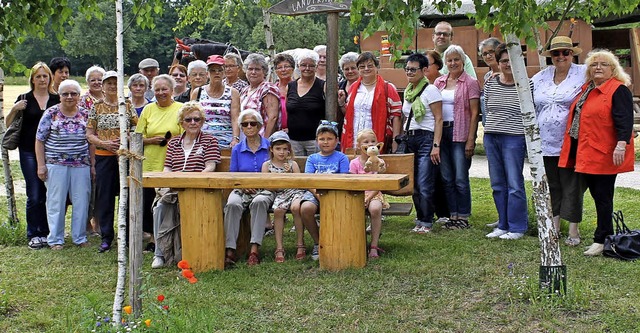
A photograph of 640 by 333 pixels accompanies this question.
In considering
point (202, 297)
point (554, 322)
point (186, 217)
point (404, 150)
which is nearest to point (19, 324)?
point (202, 297)

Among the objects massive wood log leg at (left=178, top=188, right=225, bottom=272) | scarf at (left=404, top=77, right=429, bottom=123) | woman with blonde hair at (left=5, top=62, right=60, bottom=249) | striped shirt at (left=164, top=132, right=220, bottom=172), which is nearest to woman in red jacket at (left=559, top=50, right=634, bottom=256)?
scarf at (left=404, top=77, right=429, bottom=123)

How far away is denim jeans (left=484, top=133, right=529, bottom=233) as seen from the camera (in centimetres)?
702

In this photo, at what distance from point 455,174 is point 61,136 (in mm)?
3656

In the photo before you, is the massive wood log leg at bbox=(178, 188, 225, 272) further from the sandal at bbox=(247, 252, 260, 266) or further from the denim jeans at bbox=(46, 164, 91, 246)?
the denim jeans at bbox=(46, 164, 91, 246)

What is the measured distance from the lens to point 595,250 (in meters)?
6.32

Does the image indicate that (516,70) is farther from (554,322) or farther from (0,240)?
(0,240)

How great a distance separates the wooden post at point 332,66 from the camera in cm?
712

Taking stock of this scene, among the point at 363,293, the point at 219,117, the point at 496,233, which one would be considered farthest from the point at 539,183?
the point at 219,117

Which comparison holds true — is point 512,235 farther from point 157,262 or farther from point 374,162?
point 157,262

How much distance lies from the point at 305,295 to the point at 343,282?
1.23 ft

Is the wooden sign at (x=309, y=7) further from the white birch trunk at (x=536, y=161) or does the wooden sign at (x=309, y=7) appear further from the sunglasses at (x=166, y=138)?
the white birch trunk at (x=536, y=161)

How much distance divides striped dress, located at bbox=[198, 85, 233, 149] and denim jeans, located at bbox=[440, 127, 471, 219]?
1998 mm

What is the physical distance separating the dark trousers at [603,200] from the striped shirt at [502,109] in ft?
2.82

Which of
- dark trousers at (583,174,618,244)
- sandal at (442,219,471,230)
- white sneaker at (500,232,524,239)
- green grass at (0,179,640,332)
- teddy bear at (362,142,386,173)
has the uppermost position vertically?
teddy bear at (362,142,386,173)
